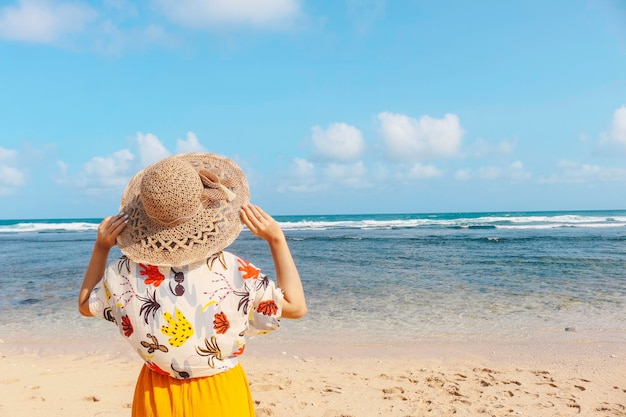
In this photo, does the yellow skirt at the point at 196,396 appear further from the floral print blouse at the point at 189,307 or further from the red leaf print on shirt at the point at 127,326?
the red leaf print on shirt at the point at 127,326

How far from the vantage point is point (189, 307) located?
173 cm

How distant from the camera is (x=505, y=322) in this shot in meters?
7.29

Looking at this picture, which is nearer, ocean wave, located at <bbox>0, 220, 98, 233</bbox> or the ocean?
the ocean

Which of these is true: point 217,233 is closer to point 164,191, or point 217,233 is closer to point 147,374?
point 164,191

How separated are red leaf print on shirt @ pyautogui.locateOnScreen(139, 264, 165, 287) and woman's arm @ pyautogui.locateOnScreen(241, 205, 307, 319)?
35 cm

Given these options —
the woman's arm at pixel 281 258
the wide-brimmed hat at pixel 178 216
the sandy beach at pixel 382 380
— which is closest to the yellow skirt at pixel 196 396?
the woman's arm at pixel 281 258

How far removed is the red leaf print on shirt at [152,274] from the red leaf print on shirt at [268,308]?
36 centimetres

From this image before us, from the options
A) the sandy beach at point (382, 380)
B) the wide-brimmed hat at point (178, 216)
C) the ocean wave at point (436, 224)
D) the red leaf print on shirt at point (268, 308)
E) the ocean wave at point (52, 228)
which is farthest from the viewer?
the ocean wave at point (52, 228)

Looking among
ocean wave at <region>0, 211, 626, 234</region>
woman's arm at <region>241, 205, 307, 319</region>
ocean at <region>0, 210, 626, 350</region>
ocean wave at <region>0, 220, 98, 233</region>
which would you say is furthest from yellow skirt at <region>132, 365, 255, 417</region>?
ocean wave at <region>0, 220, 98, 233</region>

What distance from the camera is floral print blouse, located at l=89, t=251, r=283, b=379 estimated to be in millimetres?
1742

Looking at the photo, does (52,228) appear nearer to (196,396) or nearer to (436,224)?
(436,224)

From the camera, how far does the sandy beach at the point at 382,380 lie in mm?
4305

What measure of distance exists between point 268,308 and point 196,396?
1.35 ft

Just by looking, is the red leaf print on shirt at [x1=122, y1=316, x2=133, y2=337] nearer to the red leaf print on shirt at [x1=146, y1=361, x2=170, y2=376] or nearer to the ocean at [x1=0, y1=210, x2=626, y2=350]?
the red leaf print on shirt at [x1=146, y1=361, x2=170, y2=376]
